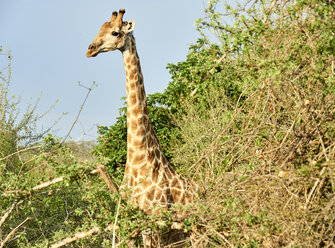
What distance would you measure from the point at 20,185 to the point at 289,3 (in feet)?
14.0

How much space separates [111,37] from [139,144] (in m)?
1.49

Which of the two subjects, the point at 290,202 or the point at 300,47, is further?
the point at 300,47

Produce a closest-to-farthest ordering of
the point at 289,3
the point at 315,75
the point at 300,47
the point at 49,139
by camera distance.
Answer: the point at 315,75, the point at 49,139, the point at 300,47, the point at 289,3

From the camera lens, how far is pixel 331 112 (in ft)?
14.5

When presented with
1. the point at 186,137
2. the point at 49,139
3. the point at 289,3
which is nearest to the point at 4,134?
the point at 186,137

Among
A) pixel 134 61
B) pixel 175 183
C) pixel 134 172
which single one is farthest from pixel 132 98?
pixel 175 183

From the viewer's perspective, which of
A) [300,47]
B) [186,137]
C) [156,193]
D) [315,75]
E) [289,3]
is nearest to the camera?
[315,75]

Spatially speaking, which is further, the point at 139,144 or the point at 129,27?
the point at 129,27

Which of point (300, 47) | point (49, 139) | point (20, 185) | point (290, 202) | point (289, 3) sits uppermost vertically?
point (289, 3)

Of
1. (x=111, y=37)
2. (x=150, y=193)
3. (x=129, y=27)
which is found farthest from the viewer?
(x=129, y=27)

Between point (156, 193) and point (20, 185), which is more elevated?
point (20, 185)

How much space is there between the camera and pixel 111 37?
561 cm

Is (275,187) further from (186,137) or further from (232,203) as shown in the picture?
(186,137)

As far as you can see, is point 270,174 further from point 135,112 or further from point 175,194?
point 135,112
